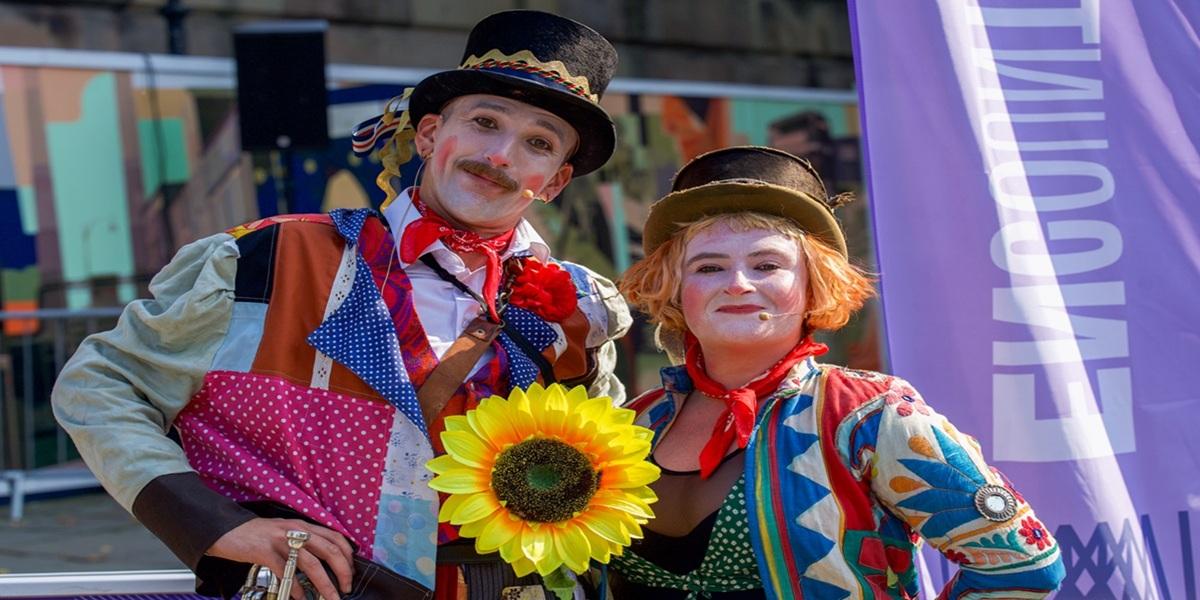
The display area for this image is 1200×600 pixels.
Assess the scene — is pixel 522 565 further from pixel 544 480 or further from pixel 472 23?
pixel 472 23

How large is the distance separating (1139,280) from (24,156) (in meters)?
5.73

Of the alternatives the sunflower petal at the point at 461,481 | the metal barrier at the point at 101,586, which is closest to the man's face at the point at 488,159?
the sunflower petal at the point at 461,481

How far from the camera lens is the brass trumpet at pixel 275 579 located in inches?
84.5

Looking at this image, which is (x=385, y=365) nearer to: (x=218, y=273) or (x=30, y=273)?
(x=218, y=273)

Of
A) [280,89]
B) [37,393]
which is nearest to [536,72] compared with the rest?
[280,89]

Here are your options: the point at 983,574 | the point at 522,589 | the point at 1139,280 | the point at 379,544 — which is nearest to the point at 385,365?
the point at 379,544

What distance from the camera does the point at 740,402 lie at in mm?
2270

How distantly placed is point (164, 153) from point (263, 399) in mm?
5411

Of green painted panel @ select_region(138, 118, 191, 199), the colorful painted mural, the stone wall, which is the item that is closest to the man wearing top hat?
the colorful painted mural

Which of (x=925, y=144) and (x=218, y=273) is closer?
(x=218, y=273)

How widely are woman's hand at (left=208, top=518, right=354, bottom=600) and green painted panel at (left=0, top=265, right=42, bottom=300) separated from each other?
17.1 ft

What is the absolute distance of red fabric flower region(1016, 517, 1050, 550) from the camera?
2.09m

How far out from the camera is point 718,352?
93.6 inches

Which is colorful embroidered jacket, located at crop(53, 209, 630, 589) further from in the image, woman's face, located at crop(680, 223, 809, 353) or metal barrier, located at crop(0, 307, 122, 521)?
metal barrier, located at crop(0, 307, 122, 521)
